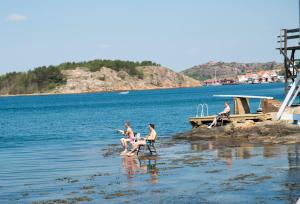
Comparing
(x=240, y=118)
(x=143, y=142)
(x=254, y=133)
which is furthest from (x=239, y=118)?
(x=143, y=142)

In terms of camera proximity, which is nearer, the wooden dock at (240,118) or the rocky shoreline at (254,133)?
the rocky shoreline at (254,133)

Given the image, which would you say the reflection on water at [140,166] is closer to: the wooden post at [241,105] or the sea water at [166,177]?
the sea water at [166,177]

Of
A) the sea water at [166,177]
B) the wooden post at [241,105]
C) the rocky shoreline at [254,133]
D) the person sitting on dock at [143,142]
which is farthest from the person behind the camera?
the wooden post at [241,105]

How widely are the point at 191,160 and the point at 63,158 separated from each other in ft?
25.4

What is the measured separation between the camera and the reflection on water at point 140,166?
20378mm

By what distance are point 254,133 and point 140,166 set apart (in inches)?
383

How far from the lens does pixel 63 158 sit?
29328 millimetres

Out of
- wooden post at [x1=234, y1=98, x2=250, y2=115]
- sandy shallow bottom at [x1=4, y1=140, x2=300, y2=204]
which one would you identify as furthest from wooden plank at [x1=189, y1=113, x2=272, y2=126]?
sandy shallow bottom at [x1=4, y1=140, x2=300, y2=204]

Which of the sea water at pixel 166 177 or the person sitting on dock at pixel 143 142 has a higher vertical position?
the person sitting on dock at pixel 143 142

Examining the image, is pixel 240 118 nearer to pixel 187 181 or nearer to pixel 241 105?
pixel 241 105

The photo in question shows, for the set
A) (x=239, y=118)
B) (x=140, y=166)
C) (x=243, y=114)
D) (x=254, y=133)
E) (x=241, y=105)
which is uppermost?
(x=241, y=105)

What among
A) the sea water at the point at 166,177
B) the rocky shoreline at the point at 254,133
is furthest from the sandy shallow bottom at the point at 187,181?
the rocky shoreline at the point at 254,133

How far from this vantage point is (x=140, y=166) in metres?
23.0

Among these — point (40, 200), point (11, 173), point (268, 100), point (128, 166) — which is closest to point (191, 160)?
point (128, 166)
